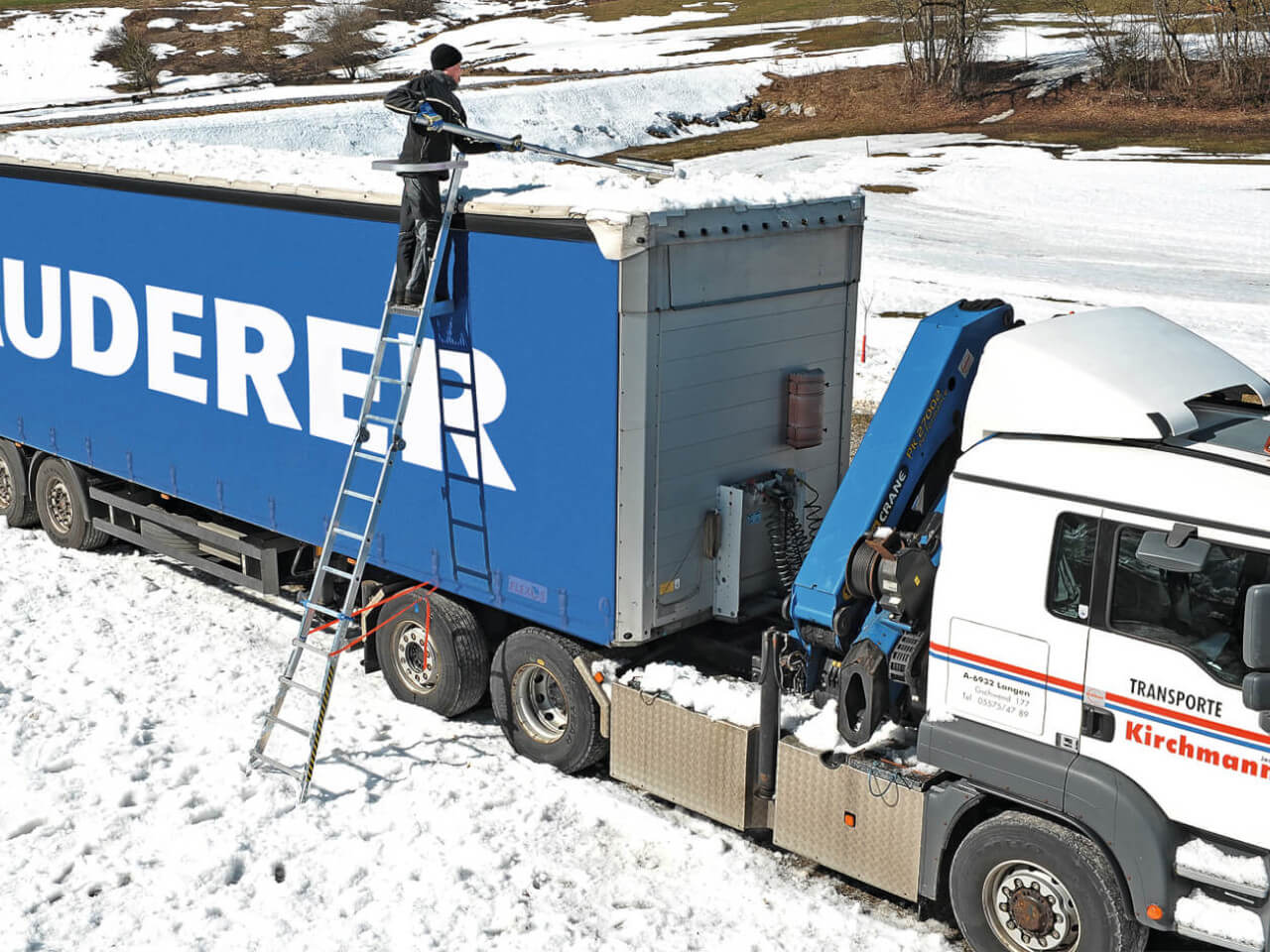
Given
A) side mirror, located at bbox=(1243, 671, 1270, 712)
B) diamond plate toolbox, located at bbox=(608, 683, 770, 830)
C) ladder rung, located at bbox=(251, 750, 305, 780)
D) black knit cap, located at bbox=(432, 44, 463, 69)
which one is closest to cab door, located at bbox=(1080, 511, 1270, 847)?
side mirror, located at bbox=(1243, 671, 1270, 712)

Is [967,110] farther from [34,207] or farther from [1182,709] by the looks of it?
[1182,709]

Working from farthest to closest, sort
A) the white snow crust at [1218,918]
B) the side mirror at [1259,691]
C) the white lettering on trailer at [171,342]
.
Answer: the white lettering on trailer at [171,342] → the white snow crust at [1218,918] → the side mirror at [1259,691]

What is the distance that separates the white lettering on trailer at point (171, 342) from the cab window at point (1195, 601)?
24.5 feet

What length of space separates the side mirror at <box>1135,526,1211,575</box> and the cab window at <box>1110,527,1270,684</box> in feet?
0.17

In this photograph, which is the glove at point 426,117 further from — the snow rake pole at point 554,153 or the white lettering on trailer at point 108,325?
the white lettering on trailer at point 108,325

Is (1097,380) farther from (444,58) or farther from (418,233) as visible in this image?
(444,58)

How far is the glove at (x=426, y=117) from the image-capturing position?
8.73m

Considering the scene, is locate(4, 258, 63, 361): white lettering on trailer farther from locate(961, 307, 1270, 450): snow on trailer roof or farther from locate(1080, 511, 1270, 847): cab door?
locate(1080, 511, 1270, 847): cab door

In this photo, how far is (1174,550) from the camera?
18.9ft

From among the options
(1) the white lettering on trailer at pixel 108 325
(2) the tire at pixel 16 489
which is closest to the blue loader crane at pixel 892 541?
(1) the white lettering on trailer at pixel 108 325

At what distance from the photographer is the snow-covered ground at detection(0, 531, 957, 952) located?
23.6 ft

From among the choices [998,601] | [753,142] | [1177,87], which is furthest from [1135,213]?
[998,601]

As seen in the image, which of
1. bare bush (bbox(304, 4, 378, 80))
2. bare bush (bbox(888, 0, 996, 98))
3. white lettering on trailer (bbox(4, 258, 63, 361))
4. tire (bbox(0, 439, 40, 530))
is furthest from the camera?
bare bush (bbox(304, 4, 378, 80))

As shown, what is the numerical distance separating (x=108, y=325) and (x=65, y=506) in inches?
98.7
